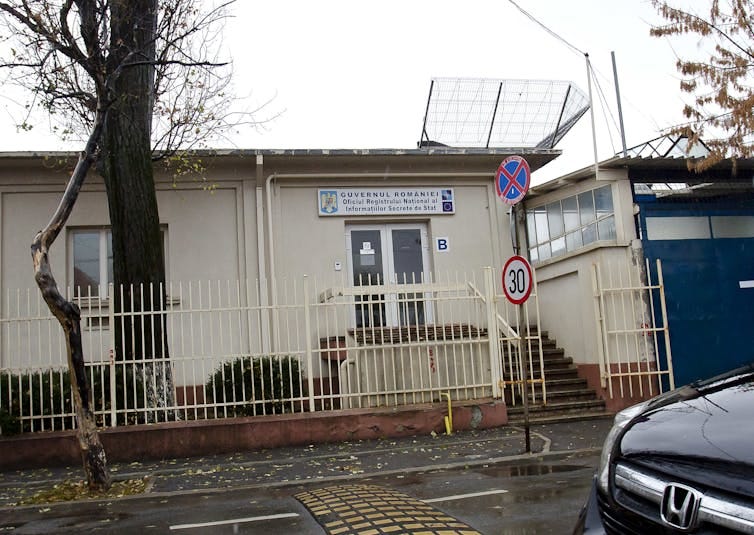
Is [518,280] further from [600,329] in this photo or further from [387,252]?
[387,252]

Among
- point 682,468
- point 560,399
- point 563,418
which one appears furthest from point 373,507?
point 560,399

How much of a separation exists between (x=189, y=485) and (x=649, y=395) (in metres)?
7.36

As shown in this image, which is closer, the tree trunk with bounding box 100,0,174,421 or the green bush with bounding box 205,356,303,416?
the tree trunk with bounding box 100,0,174,421

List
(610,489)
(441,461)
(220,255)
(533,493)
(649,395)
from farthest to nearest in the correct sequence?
1. (220,255)
2. (649,395)
3. (441,461)
4. (533,493)
5. (610,489)

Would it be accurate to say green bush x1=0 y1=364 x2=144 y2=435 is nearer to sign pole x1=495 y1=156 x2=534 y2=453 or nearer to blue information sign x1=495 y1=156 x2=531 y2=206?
sign pole x1=495 y1=156 x2=534 y2=453

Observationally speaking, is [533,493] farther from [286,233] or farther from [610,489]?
[286,233]

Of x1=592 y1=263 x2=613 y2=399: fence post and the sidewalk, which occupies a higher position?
x1=592 y1=263 x2=613 y2=399: fence post

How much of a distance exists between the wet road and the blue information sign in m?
3.14

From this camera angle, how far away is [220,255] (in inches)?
516

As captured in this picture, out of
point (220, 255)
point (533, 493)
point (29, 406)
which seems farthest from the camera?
point (220, 255)

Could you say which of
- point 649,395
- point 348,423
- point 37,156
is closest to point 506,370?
point 649,395

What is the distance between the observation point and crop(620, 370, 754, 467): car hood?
2307 mm

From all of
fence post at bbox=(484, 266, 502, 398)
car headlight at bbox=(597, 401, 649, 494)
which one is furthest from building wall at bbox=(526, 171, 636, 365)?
car headlight at bbox=(597, 401, 649, 494)

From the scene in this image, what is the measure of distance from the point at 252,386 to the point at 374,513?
15.3 feet
